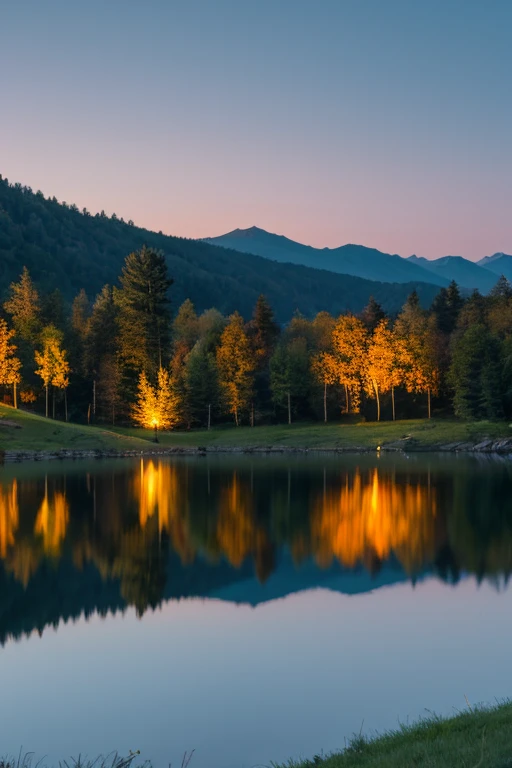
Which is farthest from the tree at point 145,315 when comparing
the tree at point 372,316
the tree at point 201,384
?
the tree at point 372,316

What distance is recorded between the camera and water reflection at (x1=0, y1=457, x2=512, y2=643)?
22656mm

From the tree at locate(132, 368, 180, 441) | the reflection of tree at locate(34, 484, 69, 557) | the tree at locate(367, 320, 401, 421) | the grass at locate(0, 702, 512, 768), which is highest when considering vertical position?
the tree at locate(367, 320, 401, 421)

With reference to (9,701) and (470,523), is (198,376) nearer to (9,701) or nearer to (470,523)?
(470,523)

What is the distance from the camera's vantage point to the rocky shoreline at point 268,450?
67625 mm

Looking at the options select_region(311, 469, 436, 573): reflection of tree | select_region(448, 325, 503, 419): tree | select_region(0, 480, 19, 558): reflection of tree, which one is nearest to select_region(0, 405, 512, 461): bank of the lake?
select_region(448, 325, 503, 419): tree

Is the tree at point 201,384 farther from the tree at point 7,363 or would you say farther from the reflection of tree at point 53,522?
the reflection of tree at point 53,522

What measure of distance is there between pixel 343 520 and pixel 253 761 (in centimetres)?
2309

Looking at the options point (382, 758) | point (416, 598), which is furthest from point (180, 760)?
point (416, 598)

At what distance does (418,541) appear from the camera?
29391mm

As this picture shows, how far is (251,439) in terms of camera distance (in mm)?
79812

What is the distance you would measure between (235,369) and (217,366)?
7.67ft

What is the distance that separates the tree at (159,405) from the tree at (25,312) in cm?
1978

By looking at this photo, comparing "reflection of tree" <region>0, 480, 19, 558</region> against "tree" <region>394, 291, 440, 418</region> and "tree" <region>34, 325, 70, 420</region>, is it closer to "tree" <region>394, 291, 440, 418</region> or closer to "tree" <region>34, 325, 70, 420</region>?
"tree" <region>34, 325, 70, 420</region>

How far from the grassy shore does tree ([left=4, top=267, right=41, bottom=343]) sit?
68.8 feet
